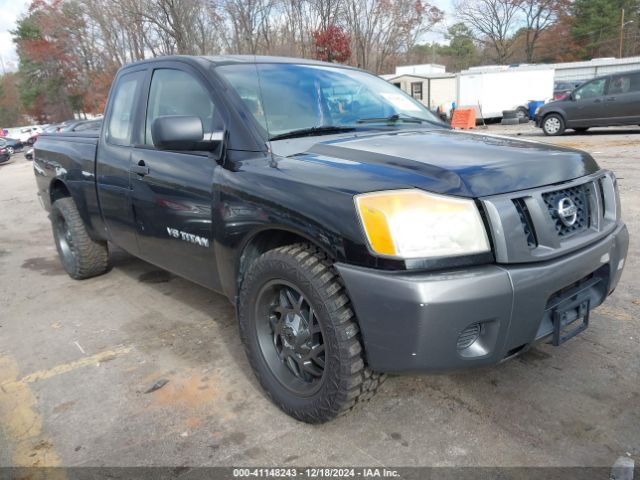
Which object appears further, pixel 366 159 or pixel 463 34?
pixel 463 34

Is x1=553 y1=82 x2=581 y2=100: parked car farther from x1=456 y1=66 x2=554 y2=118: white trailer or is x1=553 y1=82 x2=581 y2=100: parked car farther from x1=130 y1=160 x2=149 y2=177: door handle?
x1=130 y1=160 x2=149 y2=177: door handle

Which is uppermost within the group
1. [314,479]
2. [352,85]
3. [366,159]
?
[352,85]

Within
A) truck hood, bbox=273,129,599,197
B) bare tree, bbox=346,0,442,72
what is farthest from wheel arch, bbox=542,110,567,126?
bare tree, bbox=346,0,442,72

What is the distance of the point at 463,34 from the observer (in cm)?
6850

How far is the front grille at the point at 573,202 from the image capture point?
86.1 inches

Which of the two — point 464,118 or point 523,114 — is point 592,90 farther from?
point 523,114

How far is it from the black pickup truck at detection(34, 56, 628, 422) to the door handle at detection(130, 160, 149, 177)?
0.05 ft

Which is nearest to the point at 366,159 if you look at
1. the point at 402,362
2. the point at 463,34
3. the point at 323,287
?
the point at 323,287

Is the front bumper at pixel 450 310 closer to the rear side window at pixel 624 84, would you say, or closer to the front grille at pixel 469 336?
the front grille at pixel 469 336

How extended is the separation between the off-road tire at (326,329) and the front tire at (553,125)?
15404 mm

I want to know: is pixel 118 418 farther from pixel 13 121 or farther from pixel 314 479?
pixel 13 121

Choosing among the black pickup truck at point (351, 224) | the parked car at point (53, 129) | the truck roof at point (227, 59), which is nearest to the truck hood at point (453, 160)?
the black pickup truck at point (351, 224)

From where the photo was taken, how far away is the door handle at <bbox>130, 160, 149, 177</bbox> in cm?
336

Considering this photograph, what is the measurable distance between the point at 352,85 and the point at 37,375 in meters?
2.68
